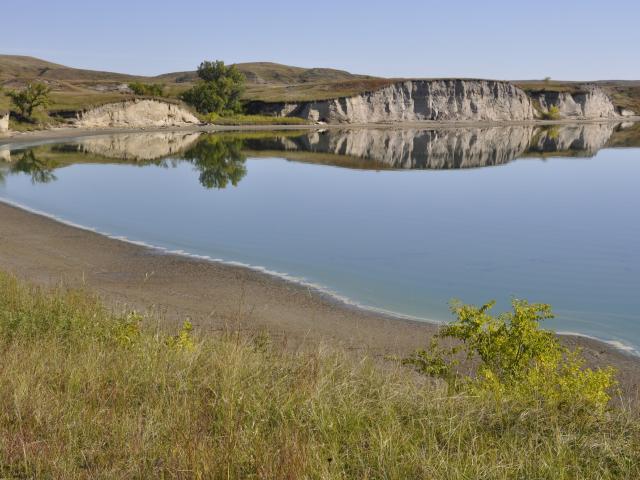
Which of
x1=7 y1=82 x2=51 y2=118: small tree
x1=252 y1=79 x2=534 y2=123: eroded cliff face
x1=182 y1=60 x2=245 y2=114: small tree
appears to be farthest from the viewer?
x1=252 y1=79 x2=534 y2=123: eroded cliff face

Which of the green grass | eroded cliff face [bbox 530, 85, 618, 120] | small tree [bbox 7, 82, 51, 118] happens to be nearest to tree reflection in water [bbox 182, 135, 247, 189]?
small tree [bbox 7, 82, 51, 118]

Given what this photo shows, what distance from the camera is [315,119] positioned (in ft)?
427

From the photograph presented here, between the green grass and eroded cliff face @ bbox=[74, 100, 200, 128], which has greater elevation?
eroded cliff face @ bbox=[74, 100, 200, 128]

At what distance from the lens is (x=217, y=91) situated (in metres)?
122

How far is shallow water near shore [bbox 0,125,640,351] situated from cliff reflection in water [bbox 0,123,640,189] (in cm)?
41

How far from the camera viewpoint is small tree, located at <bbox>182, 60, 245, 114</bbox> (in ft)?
396

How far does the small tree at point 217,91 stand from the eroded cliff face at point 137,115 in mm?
6799

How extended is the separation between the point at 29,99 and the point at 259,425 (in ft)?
303

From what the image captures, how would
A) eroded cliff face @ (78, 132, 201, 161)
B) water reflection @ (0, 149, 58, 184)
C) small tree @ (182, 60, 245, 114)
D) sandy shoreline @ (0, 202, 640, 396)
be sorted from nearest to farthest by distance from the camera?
sandy shoreline @ (0, 202, 640, 396) → water reflection @ (0, 149, 58, 184) → eroded cliff face @ (78, 132, 201, 161) → small tree @ (182, 60, 245, 114)

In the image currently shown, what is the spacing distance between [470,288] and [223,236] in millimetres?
11809

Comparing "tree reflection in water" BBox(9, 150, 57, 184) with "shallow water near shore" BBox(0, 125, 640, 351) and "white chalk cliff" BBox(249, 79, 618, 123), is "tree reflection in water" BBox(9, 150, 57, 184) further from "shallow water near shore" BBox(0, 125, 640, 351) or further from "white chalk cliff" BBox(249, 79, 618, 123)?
"white chalk cliff" BBox(249, 79, 618, 123)

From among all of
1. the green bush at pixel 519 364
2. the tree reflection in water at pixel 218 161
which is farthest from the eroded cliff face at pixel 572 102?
the green bush at pixel 519 364

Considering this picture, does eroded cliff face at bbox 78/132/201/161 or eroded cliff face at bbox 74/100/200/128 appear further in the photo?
eroded cliff face at bbox 74/100/200/128

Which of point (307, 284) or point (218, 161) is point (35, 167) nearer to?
point (218, 161)
